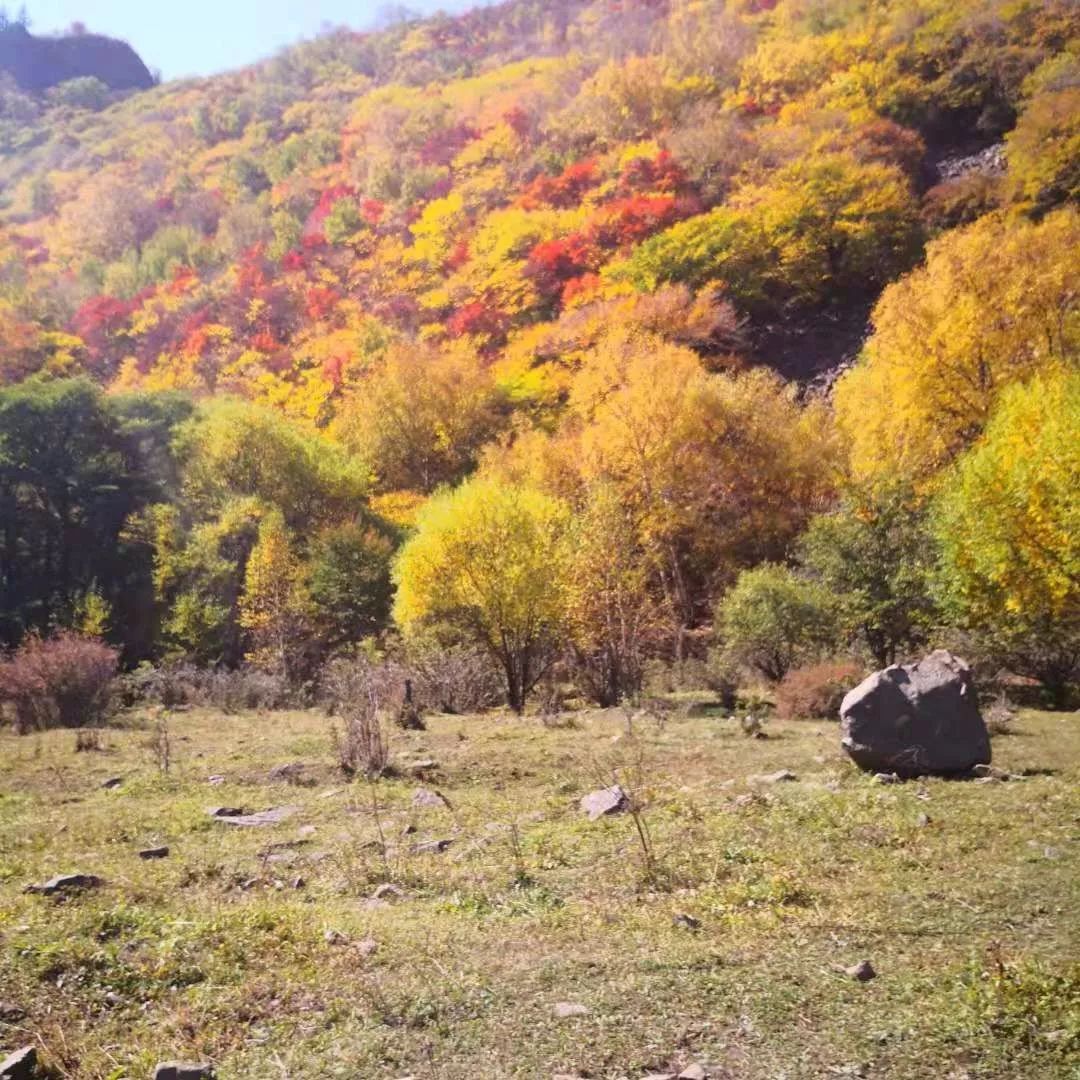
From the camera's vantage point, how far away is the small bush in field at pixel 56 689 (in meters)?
17.8

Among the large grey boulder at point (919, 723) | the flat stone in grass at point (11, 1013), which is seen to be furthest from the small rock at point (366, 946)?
the large grey boulder at point (919, 723)

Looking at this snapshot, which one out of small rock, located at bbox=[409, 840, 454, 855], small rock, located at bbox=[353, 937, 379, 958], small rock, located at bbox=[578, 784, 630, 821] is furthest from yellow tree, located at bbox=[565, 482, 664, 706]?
small rock, located at bbox=[353, 937, 379, 958]

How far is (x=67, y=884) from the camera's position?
6570 mm

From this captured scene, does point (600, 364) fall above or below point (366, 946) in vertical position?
above

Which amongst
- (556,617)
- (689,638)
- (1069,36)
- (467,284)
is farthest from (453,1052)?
(1069,36)

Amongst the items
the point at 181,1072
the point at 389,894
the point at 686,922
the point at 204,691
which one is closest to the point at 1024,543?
the point at 686,922

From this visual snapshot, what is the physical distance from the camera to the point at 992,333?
26312 mm

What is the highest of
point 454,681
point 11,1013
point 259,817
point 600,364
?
point 600,364

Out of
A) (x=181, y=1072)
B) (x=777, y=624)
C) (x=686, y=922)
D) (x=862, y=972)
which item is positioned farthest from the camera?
(x=777, y=624)

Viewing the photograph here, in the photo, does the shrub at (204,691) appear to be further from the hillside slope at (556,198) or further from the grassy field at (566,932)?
the hillside slope at (556,198)

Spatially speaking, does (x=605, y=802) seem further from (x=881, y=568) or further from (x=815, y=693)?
(x=881, y=568)

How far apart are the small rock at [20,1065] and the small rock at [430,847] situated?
3.98 m

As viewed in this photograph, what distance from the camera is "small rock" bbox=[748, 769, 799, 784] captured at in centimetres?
957

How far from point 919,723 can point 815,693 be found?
7.01 m
